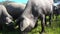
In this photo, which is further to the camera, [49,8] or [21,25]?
[49,8]

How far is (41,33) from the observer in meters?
10.5

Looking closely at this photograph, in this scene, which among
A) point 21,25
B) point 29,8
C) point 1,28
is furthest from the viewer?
point 1,28

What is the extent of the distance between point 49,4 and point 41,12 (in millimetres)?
1002

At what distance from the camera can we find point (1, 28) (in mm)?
11945

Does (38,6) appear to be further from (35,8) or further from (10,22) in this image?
(10,22)

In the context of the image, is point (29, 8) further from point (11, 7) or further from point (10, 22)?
point (11, 7)

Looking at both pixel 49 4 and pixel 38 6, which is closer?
pixel 38 6

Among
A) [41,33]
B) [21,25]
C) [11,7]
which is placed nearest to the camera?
[21,25]

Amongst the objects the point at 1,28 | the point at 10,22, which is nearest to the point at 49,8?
the point at 10,22

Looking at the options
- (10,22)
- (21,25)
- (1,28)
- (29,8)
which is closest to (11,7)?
(1,28)

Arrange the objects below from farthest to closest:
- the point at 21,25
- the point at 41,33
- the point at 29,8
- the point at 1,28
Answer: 1. the point at 1,28
2. the point at 41,33
3. the point at 29,8
4. the point at 21,25

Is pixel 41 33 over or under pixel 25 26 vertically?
under

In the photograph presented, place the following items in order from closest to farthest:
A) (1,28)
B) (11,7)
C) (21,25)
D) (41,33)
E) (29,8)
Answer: (21,25)
(29,8)
(41,33)
(1,28)
(11,7)

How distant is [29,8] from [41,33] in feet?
4.48
